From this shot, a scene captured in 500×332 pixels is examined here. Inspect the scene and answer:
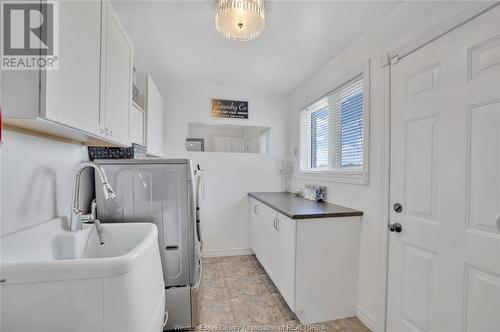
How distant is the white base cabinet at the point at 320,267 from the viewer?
1812 millimetres

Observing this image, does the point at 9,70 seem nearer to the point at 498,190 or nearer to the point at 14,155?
the point at 14,155

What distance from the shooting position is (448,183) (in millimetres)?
1255

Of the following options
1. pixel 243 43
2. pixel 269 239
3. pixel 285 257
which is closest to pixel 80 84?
pixel 243 43

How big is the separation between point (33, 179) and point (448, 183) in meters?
2.20

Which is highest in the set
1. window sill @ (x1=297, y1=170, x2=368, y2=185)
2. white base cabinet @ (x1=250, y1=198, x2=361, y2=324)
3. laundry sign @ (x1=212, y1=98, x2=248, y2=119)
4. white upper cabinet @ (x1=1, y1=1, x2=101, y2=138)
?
laundry sign @ (x1=212, y1=98, x2=248, y2=119)

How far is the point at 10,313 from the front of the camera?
2.36ft

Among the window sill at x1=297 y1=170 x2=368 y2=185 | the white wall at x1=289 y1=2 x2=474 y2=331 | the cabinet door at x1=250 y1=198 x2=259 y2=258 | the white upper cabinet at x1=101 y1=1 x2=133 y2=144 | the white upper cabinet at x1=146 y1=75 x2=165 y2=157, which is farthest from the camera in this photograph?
the cabinet door at x1=250 y1=198 x2=259 y2=258

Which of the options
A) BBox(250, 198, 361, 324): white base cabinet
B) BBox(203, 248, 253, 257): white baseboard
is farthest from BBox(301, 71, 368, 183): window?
BBox(203, 248, 253, 257): white baseboard

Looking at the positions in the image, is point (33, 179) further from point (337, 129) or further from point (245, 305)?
point (337, 129)

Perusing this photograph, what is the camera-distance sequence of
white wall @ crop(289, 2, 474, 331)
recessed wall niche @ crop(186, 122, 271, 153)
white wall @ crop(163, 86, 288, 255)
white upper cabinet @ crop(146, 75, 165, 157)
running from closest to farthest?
white wall @ crop(289, 2, 474, 331) → white upper cabinet @ crop(146, 75, 165, 157) → white wall @ crop(163, 86, 288, 255) → recessed wall niche @ crop(186, 122, 271, 153)

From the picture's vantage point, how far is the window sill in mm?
1916

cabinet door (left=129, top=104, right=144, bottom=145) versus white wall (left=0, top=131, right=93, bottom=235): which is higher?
cabinet door (left=129, top=104, right=144, bottom=145)

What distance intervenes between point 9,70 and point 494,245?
2.02 meters

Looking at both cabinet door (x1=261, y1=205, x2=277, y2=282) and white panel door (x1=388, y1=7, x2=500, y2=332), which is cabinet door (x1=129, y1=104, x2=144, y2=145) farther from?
white panel door (x1=388, y1=7, x2=500, y2=332)
